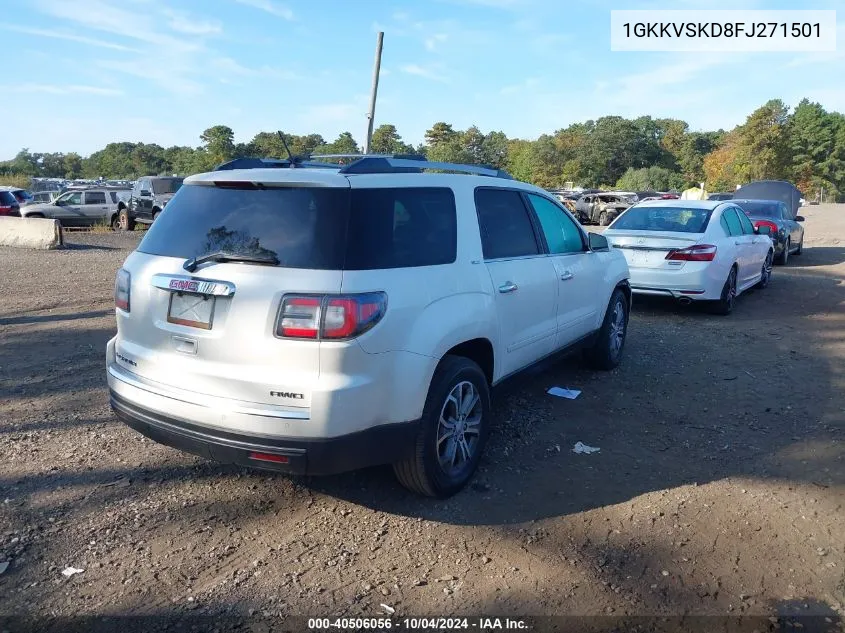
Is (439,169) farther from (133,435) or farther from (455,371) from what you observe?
(133,435)

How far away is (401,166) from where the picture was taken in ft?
12.7

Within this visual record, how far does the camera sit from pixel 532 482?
4152mm

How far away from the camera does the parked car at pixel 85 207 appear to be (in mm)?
23875

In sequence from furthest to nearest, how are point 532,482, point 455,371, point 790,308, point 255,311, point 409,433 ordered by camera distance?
point 790,308 → point 532,482 → point 455,371 → point 409,433 → point 255,311

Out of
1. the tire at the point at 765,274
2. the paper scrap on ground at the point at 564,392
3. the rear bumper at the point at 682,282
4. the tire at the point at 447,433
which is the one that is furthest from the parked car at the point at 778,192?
the tire at the point at 447,433

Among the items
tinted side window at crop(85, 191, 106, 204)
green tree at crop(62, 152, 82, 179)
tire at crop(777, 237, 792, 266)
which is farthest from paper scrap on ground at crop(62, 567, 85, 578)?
green tree at crop(62, 152, 82, 179)

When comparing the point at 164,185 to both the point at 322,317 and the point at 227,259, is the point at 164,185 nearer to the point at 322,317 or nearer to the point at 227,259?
the point at 227,259

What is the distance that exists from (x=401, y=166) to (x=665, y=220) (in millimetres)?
6662

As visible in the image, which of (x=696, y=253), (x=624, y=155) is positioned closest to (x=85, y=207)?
(x=696, y=253)

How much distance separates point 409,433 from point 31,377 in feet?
13.4

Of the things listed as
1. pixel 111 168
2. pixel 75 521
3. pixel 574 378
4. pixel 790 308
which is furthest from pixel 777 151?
pixel 111 168

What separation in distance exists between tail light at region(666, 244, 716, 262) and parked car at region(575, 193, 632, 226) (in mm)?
22537

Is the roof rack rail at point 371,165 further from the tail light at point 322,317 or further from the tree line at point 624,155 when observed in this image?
→ the tree line at point 624,155

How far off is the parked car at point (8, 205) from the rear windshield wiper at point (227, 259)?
889 inches
